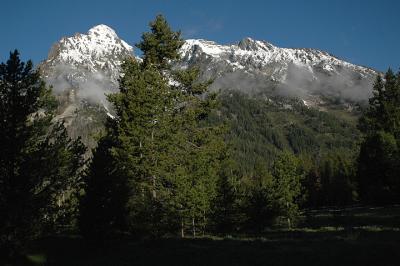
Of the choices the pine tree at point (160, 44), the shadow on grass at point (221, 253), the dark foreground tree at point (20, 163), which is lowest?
the shadow on grass at point (221, 253)

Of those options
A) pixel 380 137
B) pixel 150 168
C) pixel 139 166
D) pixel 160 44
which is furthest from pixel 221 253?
pixel 380 137

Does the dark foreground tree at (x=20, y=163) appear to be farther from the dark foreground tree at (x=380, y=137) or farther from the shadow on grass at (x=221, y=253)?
the dark foreground tree at (x=380, y=137)

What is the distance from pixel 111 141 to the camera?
3441 cm

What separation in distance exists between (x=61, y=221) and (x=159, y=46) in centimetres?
2065

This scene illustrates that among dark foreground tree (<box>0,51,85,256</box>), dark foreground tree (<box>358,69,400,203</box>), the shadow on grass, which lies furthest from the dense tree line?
the shadow on grass

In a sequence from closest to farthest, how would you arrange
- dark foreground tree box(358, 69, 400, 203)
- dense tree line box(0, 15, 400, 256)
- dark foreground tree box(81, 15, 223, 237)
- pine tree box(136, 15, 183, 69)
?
dense tree line box(0, 15, 400, 256)
dark foreground tree box(81, 15, 223, 237)
pine tree box(136, 15, 183, 69)
dark foreground tree box(358, 69, 400, 203)

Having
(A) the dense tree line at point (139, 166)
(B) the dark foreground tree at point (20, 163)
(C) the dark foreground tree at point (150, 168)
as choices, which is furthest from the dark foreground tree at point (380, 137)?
(B) the dark foreground tree at point (20, 163)

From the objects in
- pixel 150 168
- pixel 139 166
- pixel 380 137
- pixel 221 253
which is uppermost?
pixel 380 137

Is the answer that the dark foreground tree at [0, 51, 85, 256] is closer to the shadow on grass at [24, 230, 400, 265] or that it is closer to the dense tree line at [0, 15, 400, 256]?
the dense tree line at [0, 15, 400, 256]

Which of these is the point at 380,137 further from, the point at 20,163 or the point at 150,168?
the point at 20,163

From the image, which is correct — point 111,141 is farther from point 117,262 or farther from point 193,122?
point 117,262

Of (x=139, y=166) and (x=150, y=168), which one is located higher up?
(x=139, y=166)

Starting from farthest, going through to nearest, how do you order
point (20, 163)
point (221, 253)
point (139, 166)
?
point (139, 166), point (221, 253), point (20, 163)

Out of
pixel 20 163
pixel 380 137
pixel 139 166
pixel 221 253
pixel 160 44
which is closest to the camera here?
pixel 20 163
